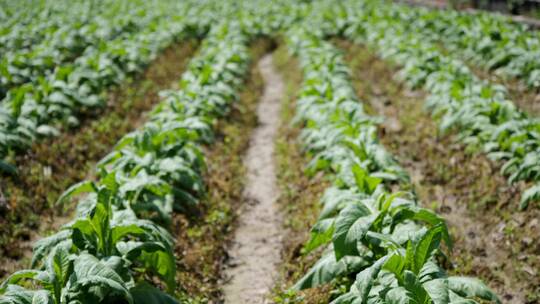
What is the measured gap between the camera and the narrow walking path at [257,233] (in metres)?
5.91

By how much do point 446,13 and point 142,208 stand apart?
14833 mm

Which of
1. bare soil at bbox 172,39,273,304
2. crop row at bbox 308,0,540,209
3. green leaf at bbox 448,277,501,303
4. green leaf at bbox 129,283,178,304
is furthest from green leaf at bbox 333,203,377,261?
crop row at bbox 308,0,540,209

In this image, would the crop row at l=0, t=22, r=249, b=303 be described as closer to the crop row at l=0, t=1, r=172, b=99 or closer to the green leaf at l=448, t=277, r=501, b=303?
the green leaf at l=448, t=277, r=501, b=303

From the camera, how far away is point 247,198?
7.89 meters

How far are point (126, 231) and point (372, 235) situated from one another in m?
2.01

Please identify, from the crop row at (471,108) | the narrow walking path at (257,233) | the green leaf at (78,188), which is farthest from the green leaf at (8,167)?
the crop row at (471,108)

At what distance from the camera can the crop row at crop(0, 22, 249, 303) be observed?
13.3ft

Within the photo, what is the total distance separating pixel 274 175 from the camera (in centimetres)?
862

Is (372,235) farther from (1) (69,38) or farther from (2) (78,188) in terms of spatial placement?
→ (1) (69,38)

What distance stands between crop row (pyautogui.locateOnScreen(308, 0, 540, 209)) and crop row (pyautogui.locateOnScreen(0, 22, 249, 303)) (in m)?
3.88

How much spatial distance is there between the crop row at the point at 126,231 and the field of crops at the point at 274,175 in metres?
0.02

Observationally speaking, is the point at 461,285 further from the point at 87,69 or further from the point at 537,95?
the point at 87,69

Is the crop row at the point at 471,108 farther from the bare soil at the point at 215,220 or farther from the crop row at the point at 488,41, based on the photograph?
the bare soil at the point at 215,220

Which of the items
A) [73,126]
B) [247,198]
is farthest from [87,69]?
[247,198]
